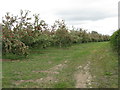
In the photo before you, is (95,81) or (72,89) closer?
(72,89)

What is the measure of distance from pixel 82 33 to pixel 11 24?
26784 millimetres

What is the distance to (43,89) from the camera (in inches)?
206

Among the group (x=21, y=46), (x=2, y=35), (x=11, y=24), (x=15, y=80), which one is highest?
(x=11, y=24)

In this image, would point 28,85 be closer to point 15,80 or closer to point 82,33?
point 15,80

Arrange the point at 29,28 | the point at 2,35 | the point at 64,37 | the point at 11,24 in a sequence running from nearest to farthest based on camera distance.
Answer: the point at 2,35 < the point at 11,24 < the point at 29,28 < the point at 64,37

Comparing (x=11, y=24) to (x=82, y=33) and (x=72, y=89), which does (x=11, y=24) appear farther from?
(x=82, y=33)

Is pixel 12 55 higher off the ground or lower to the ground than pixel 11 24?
lower

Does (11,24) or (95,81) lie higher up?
(11,24)

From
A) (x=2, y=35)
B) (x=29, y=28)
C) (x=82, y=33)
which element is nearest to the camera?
(x=2, y=35)

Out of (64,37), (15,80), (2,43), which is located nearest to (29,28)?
(2,43)

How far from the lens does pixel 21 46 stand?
12.6m

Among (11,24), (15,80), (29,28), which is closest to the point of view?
(15,80)

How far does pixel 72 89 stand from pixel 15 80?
252 centimetres

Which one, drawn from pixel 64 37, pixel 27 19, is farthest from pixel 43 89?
pixel 64 37
